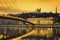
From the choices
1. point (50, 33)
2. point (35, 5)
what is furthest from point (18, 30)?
point (35, 5)

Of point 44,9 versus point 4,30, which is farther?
point 44,9

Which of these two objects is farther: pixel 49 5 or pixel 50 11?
pixel 49 5

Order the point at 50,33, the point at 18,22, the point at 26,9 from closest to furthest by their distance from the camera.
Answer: the point at 18,22
the point at 50,33
the point at 26,9

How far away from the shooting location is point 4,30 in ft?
3.37

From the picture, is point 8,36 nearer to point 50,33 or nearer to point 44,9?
point 50,33

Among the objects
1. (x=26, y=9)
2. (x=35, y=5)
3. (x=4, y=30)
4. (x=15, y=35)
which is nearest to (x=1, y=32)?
(x=4, y=30)

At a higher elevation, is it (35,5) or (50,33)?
(35,5)

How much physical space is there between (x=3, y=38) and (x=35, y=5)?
2456 mm

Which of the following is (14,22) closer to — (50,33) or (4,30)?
(4,30)

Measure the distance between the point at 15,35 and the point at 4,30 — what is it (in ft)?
0.37

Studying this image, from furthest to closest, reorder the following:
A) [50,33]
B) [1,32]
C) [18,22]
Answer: [50,33] < [1,32] < [18,22]

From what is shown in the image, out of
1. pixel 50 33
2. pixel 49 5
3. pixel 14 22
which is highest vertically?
pixel 49 5

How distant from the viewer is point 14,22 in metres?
0.92

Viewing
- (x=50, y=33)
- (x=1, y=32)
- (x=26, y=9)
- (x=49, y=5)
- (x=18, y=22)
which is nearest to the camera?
(x=18, y=22)
